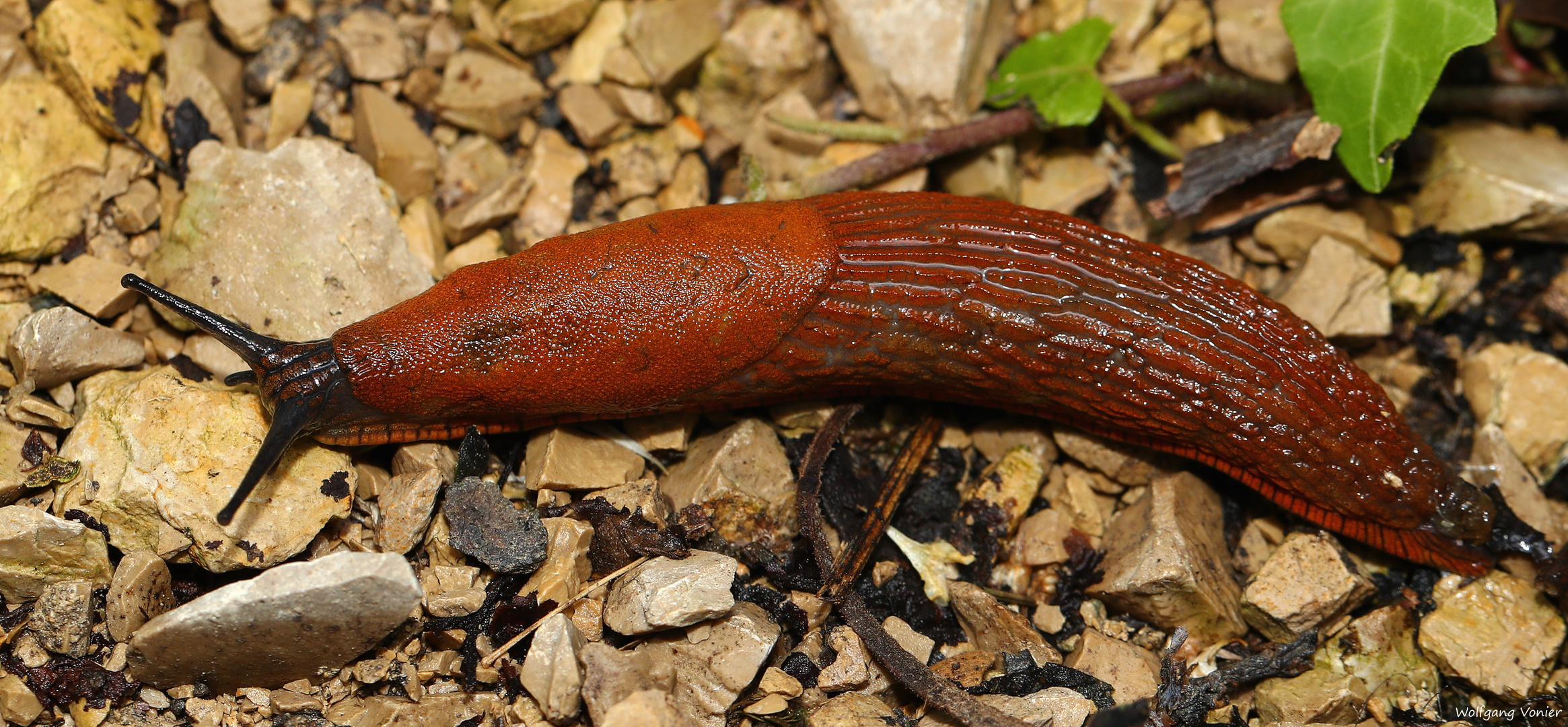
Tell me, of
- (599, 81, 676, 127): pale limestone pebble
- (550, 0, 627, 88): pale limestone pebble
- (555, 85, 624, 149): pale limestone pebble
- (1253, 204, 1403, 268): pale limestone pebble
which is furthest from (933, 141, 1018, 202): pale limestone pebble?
(550, 0, 627, 88): pale limestone pebble

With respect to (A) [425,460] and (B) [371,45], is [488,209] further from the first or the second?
(A) [425,460]

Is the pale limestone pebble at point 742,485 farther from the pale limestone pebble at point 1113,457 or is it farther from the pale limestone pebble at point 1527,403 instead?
the pale limestone pebble at point 1527,403

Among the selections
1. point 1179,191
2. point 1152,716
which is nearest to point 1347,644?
point 1152,716

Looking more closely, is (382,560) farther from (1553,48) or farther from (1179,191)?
(1553,48)

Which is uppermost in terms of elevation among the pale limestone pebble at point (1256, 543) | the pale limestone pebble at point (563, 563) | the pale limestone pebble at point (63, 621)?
the pale limestone pebble at point (63, 621)

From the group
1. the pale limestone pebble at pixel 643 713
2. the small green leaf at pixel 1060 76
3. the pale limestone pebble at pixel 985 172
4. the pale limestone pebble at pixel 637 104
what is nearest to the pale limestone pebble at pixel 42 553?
the pale limestone pebble at pixel 643 713

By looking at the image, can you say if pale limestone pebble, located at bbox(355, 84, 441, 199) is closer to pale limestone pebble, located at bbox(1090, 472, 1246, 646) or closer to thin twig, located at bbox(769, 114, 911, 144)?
thin twig, located at bbox(769, 114, 911, 144)
